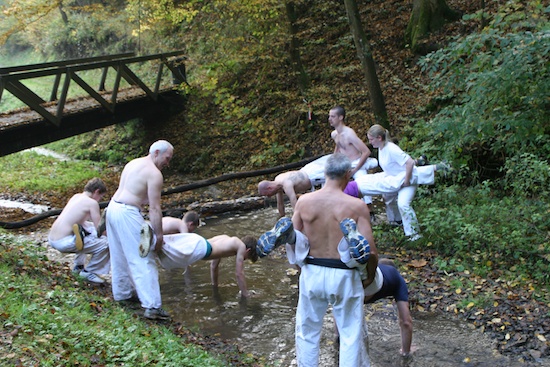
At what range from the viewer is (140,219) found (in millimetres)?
6418

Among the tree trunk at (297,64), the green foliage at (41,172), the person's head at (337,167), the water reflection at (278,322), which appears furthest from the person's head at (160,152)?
the green foliage at (41,172)

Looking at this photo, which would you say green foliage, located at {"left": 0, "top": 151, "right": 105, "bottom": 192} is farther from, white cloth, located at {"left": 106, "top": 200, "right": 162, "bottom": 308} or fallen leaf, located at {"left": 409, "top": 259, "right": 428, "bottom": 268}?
fallen leaf, located at {"left": 409, "top": 259, "right": 428, "bottom": 268}

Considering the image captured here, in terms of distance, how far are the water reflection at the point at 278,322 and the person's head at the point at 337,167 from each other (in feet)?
6.78

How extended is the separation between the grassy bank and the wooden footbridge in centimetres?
693

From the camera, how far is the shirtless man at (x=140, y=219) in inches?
246

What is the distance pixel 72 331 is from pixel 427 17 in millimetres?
13484

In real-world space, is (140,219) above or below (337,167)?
below

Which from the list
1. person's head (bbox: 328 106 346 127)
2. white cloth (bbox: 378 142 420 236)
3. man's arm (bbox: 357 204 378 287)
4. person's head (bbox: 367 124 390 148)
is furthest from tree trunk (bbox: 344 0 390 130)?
man's arm (bbox: 357 204 378 287)

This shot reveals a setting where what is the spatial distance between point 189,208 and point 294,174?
4.02 meters

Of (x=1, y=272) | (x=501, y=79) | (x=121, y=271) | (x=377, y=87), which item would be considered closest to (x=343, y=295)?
(x=121, y=271)

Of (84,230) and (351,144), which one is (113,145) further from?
(84,230)

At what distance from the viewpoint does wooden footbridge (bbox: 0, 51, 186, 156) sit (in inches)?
505

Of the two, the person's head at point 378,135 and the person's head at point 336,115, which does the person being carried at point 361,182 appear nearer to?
the person's head at point 378,135

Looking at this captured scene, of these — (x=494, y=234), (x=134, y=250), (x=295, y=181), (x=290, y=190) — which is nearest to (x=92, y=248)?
(x=134, y=250)
